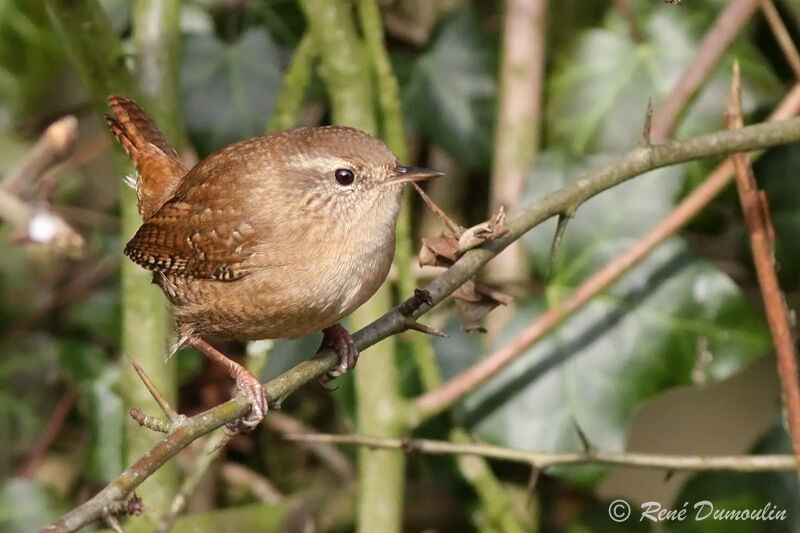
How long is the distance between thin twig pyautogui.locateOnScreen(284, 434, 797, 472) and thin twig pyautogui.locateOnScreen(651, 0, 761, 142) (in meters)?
0.73

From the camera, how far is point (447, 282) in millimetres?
1440

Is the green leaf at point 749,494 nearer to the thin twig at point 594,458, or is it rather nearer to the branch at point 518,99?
the thin twig at point 594,458

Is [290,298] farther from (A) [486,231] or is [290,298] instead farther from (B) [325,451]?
(B) [325,451]

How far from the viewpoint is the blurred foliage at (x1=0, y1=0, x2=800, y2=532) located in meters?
2.30

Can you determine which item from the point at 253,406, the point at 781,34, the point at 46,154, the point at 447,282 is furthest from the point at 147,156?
the point at 781,34

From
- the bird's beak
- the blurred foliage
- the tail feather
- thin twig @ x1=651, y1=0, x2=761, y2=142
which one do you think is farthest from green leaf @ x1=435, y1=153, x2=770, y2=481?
the tail feather

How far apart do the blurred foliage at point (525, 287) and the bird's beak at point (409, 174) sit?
2.26 feet

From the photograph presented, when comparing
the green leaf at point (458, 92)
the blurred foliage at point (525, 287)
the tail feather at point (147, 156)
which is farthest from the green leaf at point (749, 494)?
the tail feather at point (147, 156)

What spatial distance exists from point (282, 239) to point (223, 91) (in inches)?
40.3

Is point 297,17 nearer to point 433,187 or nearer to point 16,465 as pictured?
point 433,187

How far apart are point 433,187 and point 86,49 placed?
3.41 ft

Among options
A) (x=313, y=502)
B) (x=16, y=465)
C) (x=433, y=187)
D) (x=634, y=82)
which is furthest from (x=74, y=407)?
(x=634, y=82)

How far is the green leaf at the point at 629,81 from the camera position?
95.6 inches

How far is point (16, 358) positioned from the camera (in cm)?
282
